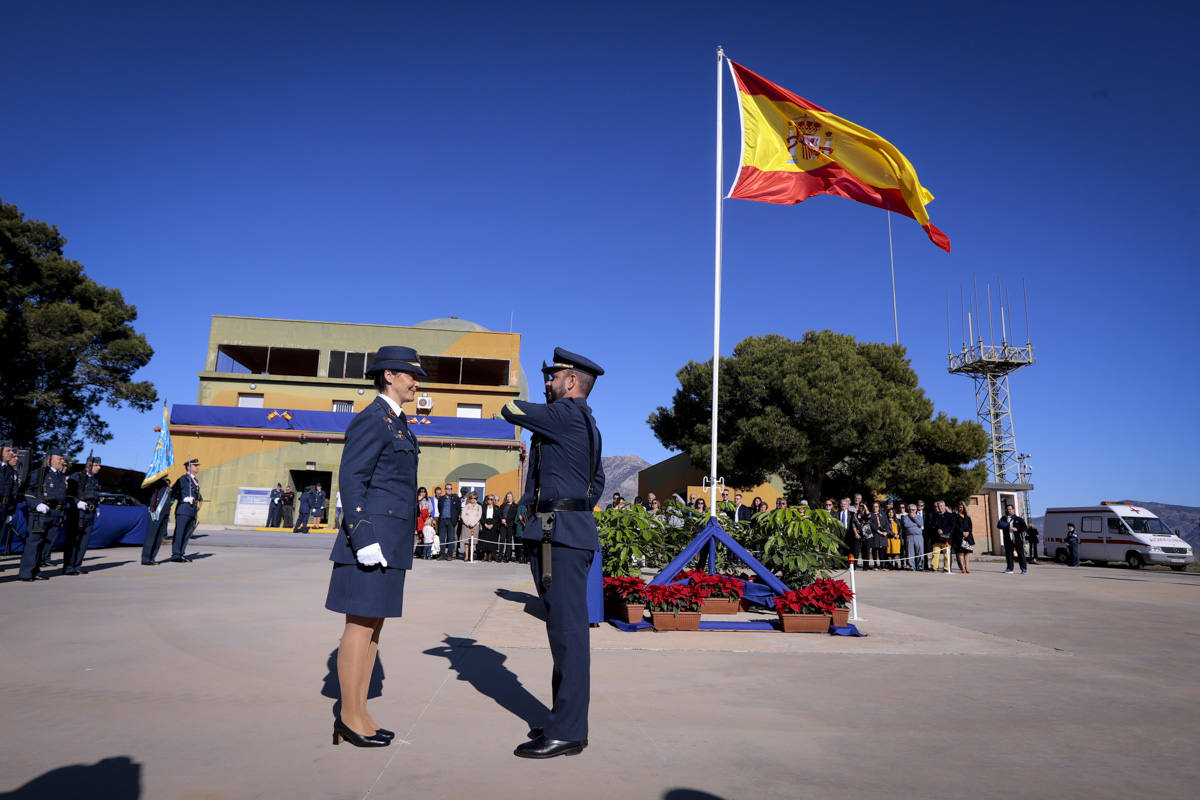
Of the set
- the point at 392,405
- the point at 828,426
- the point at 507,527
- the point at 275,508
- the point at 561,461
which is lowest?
the point at 507,527

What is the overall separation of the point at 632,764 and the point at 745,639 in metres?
3.75

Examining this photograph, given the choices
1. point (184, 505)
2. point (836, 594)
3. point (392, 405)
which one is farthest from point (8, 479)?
point (836, 594)

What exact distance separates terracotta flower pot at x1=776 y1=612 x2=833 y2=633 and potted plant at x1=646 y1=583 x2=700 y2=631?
36.8 inches

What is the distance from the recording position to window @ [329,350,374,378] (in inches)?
1304

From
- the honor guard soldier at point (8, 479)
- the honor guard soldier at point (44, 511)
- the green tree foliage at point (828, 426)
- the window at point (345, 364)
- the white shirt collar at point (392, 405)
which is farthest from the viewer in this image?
the window at point (345, 364)

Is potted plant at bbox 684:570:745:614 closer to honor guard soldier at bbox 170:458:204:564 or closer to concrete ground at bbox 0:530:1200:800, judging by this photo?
concrete ground at bbox 0:530:1200:800

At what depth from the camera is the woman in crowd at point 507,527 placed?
58.6 feet

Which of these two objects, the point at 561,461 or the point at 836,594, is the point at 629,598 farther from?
the point at 561,461

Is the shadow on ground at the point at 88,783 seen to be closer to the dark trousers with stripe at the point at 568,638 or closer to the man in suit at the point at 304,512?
the dark trousers with stripe at the point at 568,638

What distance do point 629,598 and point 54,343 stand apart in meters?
34.1

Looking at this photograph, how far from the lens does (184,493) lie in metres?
12.5

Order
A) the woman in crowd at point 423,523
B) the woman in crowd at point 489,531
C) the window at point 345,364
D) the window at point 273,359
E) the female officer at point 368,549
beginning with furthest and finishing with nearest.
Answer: the window at point 273,359, the window at point 345,364, the woman in crowd at point 489,531, the woman in crowd at point 423,523, the female officer at point 368,549

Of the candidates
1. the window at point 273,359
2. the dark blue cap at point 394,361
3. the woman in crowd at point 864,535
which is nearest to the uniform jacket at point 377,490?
the dark blue cap at point 394,361

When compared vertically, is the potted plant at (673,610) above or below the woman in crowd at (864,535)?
below
